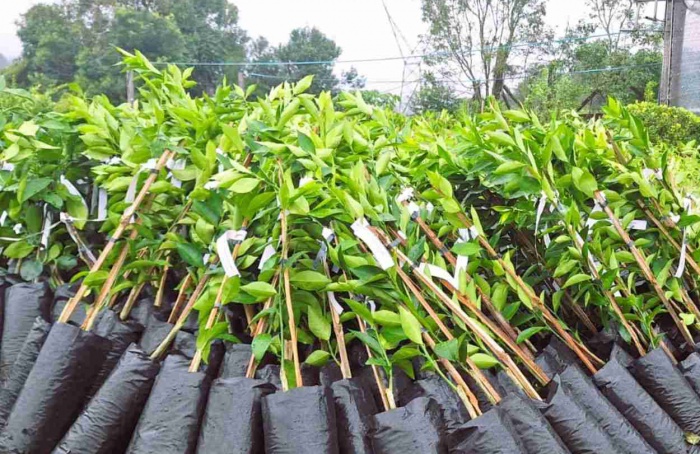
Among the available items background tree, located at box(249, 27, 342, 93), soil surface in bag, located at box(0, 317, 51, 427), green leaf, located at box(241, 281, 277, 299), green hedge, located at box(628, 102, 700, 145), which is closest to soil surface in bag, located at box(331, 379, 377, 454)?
green leaf, located at box(241, 281, 277, 299)

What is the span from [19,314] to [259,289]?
731 mm

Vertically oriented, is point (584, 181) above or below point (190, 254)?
above

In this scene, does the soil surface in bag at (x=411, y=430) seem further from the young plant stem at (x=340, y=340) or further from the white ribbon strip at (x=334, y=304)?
the white ribbon strip at (x=334, y=304)

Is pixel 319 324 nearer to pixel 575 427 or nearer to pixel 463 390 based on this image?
pixel 463 390

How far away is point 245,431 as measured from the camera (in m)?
1.13

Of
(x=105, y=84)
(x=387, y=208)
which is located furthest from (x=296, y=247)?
(x=105, y=84)

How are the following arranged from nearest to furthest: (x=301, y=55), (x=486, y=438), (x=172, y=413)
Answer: (x=486, y=438) → (x=172, y=413) → (x=301, y=55)

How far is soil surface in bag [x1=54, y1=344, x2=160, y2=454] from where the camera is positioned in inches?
47.2

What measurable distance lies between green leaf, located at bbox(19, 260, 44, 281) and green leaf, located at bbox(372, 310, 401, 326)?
3.27 ft

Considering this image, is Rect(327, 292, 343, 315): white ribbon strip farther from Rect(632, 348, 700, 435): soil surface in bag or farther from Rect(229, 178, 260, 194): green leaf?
Rect(632, 348, 700, 435): soil surface in bag

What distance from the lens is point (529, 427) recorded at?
1.11m

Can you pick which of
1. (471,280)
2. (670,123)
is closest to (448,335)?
(471,280)

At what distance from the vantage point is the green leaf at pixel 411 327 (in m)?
1.17

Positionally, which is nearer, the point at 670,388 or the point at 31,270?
the point at 670,388
